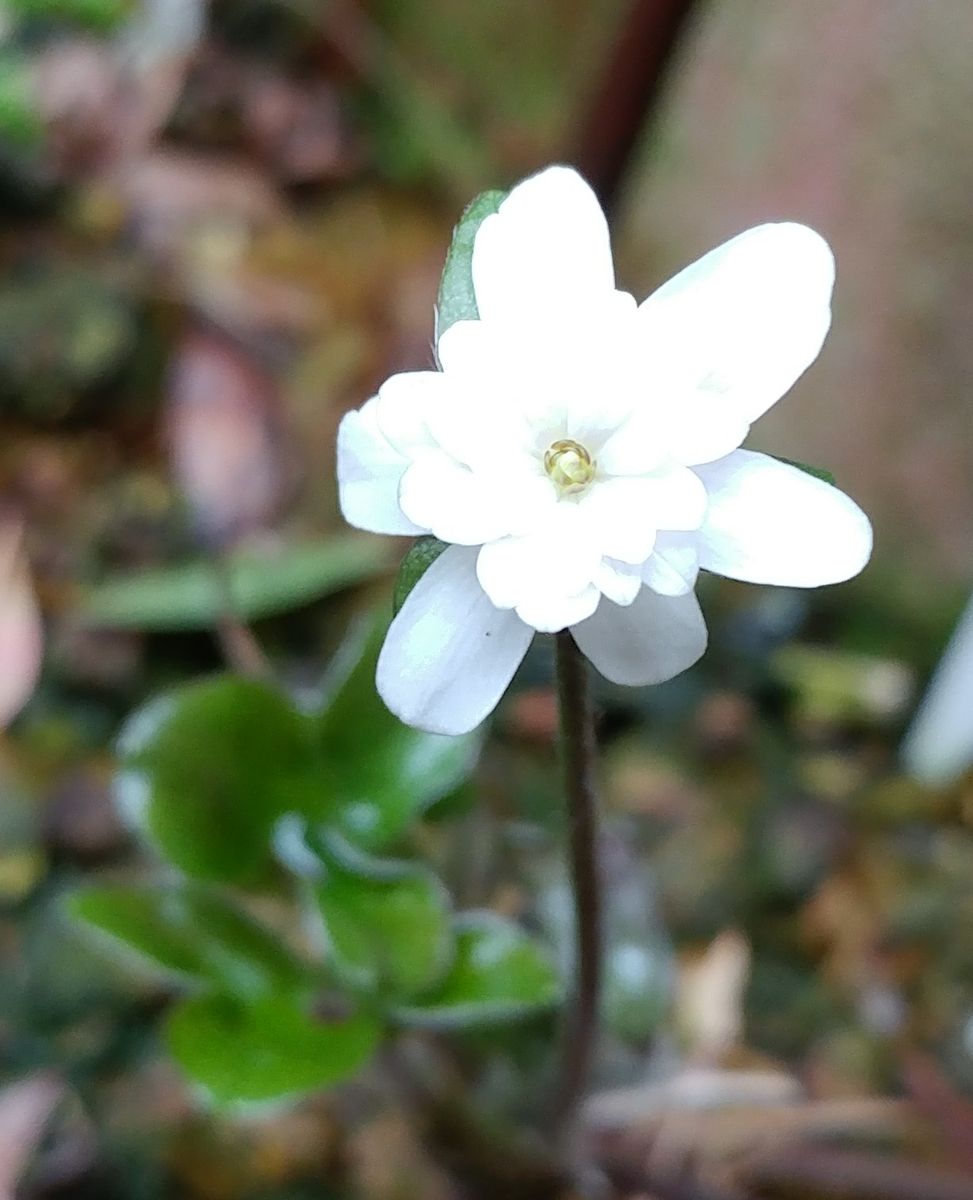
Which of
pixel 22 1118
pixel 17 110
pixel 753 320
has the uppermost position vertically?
pixel 17 110

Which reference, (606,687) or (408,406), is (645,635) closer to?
(408,406)

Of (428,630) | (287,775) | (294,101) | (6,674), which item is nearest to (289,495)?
(6,674)

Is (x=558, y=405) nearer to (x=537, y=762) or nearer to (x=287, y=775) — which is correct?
(x=287, y=775)

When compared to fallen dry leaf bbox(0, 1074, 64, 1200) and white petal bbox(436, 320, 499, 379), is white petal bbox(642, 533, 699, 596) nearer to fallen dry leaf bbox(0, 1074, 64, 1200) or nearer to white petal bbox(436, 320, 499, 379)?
white petal bbox(436, 320, 499, 379)

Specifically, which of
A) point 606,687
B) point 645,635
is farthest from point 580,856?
point 606,687

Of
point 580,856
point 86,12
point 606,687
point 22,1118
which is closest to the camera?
point 580,856

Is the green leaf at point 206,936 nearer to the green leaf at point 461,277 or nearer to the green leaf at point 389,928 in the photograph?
the green leaf at point 389,928

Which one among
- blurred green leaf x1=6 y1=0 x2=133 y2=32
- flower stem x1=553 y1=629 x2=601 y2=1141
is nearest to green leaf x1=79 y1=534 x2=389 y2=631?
flower stem x1=553 y1=629 x2=601 y2=1141
